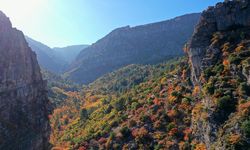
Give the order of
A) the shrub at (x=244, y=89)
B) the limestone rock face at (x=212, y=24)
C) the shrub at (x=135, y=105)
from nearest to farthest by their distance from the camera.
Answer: the shrub at (x=244, y=89)
the limestone rock face at (x=212, y=24)
the shrub at (x=135, y=105)

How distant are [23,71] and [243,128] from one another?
40571 millimetres

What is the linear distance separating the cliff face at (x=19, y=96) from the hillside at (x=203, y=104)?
843 inches

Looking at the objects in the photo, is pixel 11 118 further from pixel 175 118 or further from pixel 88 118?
pixel 88 118

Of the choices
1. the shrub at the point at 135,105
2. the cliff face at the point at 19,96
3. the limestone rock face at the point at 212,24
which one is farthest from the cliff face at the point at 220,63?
the cliff face at the point at 19,96

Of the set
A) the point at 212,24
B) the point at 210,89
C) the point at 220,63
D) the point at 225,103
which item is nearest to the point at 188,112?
the point at 210,89

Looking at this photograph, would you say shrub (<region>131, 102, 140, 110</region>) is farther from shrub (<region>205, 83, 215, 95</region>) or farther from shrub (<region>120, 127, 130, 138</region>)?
shrub (<region>205, 83, 215, 95</region>)

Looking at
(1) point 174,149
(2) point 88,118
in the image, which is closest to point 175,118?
(1) point 174,149

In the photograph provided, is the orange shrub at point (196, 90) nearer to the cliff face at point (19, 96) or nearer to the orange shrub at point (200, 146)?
the orange shrub at point (200, 146)

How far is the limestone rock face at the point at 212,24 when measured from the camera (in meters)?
71.4

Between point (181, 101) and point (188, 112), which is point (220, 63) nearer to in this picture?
point (188, 112)

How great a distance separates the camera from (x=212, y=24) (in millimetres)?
77125

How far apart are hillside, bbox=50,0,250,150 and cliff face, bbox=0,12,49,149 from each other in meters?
21.4

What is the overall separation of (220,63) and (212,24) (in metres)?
14.4

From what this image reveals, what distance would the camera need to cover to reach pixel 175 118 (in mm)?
73062
